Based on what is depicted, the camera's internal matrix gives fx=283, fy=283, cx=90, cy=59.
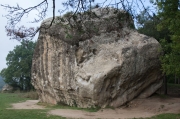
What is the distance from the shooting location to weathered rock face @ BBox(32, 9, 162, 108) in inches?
610

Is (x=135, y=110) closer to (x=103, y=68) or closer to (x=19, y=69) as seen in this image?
(x=103, y=68)

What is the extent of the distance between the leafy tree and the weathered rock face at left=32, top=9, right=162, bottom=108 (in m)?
25.6

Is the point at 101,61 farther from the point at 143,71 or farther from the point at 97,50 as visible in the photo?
the point at 143,71

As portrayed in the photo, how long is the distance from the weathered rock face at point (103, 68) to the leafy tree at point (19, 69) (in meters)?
25.6

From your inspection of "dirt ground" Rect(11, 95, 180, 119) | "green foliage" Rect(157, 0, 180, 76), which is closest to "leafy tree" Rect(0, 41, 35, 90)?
"dirt ground" Rect(11, 95, 180, 119)

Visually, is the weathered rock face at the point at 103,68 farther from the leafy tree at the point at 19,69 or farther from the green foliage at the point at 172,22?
the leafy tree at the point at 19,69

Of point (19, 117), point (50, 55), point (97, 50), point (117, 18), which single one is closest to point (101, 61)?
point (97, 50)

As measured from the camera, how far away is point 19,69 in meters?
44.0

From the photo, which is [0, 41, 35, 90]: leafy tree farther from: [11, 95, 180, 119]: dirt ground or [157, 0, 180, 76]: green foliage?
[157, 0, 180, 76]: green foliage

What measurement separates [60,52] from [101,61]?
3255 millimetres

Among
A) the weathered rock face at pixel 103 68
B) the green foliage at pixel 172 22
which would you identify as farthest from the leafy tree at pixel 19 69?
the green foliage at pixel 172 22

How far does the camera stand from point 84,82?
51.8 feet

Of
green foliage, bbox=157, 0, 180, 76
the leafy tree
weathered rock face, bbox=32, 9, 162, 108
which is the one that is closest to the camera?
green foliage, bbox=157, 0, 180, 76

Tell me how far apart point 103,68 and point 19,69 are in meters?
30.8
